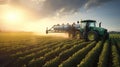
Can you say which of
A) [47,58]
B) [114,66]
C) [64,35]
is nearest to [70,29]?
[64,35]

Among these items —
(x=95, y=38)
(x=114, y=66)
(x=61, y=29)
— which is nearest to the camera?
(x=114, y=66)

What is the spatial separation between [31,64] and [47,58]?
6.71 ft

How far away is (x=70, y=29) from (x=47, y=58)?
59.7 ft

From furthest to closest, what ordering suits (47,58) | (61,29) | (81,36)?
(61,29)
(81,36)
(47,58)

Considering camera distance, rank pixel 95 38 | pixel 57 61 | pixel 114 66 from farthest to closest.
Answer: pixel 95 38 → pixel 57 61 → pixel 114 66

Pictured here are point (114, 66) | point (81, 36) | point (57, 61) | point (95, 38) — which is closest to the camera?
point (114, 66)

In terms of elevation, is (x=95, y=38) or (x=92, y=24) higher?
(x=92, y=24)

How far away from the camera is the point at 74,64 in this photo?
34.9ft

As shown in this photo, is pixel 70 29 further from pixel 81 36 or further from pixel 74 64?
pixel 74 64

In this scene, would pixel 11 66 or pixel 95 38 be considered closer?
pixel 11 66

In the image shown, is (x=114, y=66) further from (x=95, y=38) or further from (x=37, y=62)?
(x=95, y=38)

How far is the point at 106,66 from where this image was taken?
10.3 metres

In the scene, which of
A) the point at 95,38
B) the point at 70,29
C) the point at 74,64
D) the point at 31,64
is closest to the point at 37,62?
the point at 31,64

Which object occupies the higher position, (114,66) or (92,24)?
(92,24)
